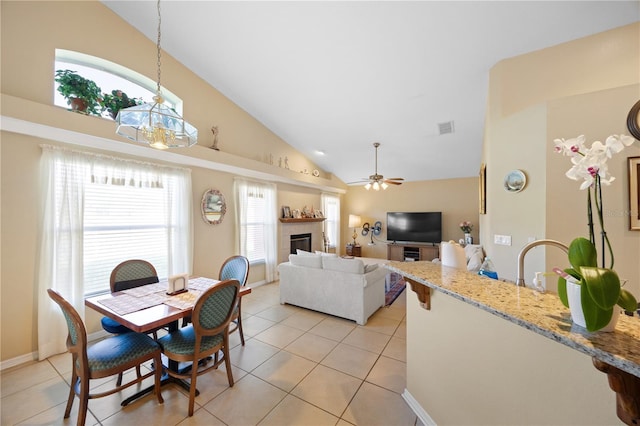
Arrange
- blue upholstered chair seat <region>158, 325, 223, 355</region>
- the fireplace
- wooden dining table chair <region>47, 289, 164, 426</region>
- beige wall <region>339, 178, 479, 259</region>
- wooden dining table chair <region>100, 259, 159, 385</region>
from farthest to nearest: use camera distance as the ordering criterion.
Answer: beige wall <region>339, 178, 479, 259</region>
the fireplace
wooden dining table chair <region>100, 259, 159, 385</region>
blue upholstered chair seat <region>158, 325, 223, 355</region>
wooden dining table chair <region>47, 289, 164, 426</region>

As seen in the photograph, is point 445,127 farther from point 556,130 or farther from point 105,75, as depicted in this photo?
point 105,75

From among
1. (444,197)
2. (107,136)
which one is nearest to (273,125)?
(107,136)

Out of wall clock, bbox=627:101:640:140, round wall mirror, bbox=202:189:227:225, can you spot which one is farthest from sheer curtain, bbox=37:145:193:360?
wall clock, bbox=627:101:640:140

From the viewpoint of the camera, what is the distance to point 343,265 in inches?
137

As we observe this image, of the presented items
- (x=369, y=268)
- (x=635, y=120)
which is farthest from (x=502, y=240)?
(x=369, y=268)

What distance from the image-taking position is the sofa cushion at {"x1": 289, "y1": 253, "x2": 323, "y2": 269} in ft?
12.2

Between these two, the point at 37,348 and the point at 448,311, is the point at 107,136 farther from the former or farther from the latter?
the point at 448,311

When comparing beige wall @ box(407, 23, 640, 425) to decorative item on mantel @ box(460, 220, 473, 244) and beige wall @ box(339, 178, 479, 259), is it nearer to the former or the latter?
decorative item on mantel @ box(460, 220, 473, 244)

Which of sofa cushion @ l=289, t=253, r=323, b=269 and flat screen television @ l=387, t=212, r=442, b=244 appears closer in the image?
sofa cushion @ l=289, t=253, r=323, b=269

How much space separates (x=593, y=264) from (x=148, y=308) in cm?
273

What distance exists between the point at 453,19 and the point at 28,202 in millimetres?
4688

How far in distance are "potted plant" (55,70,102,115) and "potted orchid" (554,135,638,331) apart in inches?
161

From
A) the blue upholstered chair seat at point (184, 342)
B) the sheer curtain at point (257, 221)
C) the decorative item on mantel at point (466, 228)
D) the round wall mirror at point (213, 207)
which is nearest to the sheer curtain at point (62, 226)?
the round wall mirror at point (213, 207)

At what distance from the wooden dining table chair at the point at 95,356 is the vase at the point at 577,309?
246 centimetres
